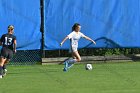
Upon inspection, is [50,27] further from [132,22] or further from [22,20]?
[132,22]

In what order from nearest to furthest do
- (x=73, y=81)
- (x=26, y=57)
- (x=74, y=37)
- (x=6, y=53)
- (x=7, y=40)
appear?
(x=73, y=81) < (x=6, y=53) < (x=7, y=40) < (x=74, y=37) < (x=26, y=57)

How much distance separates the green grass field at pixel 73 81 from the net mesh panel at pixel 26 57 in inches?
69.9

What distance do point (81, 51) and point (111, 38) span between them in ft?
4.59

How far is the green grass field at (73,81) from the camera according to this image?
1106 cm

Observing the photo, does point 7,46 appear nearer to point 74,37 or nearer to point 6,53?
point 6,53

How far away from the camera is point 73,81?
12.8m

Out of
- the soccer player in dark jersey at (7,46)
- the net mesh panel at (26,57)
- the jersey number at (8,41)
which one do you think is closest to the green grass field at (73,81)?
the soccer player in dark jersey at (7,46)

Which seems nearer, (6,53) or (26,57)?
(6,53)

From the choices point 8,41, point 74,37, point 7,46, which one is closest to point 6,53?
point 7,46

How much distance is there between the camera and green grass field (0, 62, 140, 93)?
36.3 ft

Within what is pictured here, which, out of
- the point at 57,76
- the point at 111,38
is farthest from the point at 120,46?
the point at 57,76

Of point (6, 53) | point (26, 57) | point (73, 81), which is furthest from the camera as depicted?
point (26, 57)

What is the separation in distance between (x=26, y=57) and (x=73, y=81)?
21.4ft

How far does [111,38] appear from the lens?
19.2 meters
